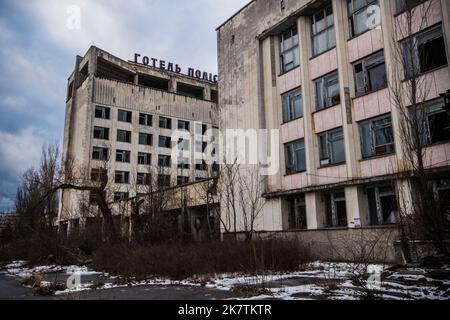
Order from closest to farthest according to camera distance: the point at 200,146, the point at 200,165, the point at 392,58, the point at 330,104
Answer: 1. the point at 392,58
2. the point at 330,104
3. the point at 200,165
4. the point at 200,146

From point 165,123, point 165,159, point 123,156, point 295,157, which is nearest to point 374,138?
point 295,157

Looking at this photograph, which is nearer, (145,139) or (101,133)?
(101,133)

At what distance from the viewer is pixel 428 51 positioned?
15.2 m

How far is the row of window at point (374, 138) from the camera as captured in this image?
571 inches

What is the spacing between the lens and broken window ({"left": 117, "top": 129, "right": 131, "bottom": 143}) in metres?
46.3

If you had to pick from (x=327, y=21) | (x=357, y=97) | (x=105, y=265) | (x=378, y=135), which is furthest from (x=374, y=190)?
(x=105, y=265)

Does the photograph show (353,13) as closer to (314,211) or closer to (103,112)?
(314,211)

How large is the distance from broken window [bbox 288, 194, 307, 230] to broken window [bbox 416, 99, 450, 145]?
6.96 meters

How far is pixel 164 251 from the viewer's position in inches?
534

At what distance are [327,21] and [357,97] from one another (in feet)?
16.6

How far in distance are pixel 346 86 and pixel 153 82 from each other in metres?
38.4

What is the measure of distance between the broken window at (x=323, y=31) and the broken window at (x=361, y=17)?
3.66 ft

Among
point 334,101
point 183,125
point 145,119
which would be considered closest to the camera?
point 334,101

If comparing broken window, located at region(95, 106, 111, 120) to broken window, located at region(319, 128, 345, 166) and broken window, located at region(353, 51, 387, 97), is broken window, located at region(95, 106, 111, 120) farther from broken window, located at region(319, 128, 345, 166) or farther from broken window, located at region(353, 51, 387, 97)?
broken window, located at region(353, 51, 387, 97)
